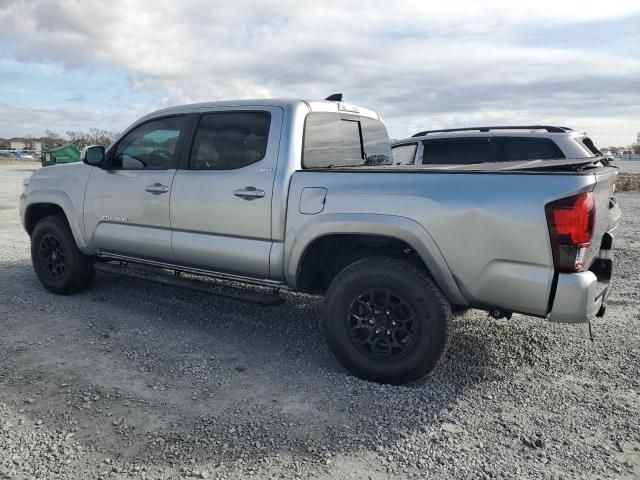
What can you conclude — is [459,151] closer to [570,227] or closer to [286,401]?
[570,227]

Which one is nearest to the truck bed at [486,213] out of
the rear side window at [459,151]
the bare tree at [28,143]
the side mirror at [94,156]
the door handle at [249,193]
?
the door handle at [249,193]

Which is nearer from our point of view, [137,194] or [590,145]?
[137,194]

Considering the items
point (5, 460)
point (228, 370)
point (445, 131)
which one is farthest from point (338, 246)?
point (445, 131)

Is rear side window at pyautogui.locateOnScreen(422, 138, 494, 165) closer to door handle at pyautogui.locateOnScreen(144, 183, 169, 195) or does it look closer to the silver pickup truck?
the silver pickup truck

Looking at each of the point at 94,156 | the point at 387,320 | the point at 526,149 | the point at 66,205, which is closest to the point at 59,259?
the point at 66,205

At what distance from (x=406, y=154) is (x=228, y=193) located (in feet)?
15.0

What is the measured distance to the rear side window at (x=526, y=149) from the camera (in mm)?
7039

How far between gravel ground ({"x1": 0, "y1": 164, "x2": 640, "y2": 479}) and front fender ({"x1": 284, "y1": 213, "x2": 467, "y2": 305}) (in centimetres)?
78

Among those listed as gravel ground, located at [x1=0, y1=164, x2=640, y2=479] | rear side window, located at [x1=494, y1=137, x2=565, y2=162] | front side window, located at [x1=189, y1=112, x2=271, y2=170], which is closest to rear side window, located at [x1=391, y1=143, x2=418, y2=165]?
rear side window, located at [x1=494, y1=137, x2=565, y2=162]

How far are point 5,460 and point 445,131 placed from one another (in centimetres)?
721

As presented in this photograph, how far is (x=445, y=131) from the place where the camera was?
833 cm

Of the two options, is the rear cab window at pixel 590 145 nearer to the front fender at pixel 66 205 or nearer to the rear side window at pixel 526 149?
the rear side window at pixel 526 149

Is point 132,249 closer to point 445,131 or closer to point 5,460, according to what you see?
point 5,460

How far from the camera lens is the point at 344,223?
12.0 ft
